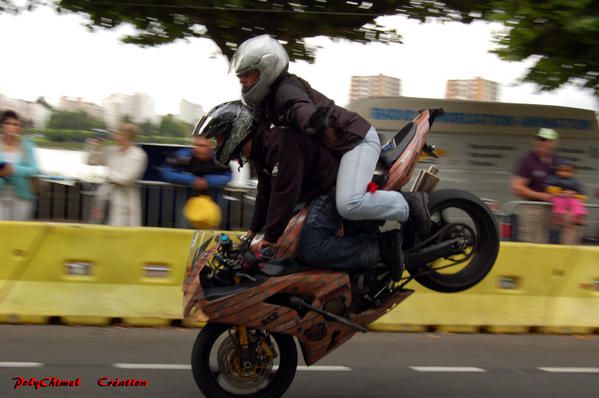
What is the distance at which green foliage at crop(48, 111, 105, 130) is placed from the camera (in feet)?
35.6

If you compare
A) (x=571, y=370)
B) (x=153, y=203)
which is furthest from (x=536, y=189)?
(x=153, y=203)

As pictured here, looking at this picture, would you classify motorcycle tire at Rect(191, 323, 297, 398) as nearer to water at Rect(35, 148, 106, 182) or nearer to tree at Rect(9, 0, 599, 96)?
water at Rect(35, 148, 106, 182)

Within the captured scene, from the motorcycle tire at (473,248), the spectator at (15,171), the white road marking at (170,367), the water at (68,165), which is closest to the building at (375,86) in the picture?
the water at (68,165)

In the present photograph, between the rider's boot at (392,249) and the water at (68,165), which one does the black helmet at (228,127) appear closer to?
the rider's boot at (392,249)

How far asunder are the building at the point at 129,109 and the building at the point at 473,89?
5.24m

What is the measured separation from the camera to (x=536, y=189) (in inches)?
382

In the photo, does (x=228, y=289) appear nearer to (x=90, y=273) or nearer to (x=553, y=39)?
(x=90, y=273)

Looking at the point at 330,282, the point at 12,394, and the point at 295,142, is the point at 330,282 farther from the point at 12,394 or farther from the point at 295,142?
the point at 12,394

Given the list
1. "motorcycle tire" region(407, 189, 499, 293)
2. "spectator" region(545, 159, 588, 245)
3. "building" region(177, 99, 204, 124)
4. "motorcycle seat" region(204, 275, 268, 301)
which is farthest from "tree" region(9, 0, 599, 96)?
"motorcycle seat" region(204, 275, 268, 301)

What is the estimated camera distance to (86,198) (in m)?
11.0

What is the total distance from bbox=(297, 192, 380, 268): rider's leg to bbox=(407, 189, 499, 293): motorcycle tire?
0.45m

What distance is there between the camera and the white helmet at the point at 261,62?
4.92 metres

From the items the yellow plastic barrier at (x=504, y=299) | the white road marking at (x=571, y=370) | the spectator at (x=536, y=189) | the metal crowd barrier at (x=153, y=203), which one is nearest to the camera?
the white road marking at (x=571, y=370)

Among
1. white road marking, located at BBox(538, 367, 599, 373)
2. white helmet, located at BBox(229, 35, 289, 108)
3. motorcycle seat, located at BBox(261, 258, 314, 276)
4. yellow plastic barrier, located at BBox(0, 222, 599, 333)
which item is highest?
white helmet, located at BBox(229, 35, 289, 108)
